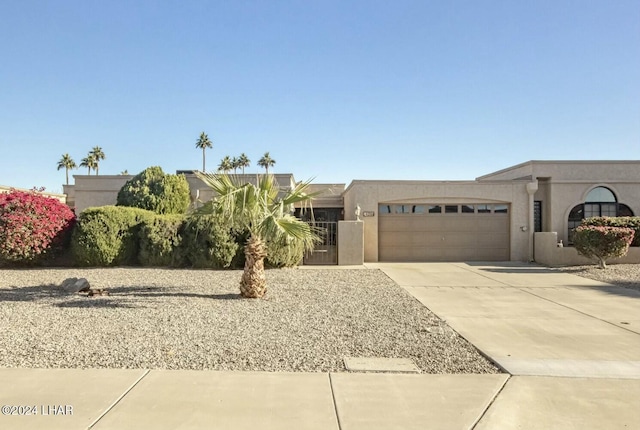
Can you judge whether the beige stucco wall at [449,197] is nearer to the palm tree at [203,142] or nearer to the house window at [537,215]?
the house window at [537,215]

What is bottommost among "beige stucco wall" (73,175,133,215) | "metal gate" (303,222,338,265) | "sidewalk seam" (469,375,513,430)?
"sidewalk seam" (469,375,513,430)

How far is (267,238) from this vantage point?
877cm

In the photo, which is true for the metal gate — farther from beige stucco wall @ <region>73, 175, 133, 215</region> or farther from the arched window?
beige stucco wall @ <region>73, 175, 133, 215</region>

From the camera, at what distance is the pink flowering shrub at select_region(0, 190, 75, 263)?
1305 cm

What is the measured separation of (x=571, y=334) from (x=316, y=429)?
4.77m

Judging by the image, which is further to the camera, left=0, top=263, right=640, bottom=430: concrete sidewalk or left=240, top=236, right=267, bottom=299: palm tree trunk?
left=240, top=236, right=267, bottom=299: palm tree trunk

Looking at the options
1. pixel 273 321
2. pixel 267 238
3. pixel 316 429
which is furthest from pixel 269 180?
pixel 316 429

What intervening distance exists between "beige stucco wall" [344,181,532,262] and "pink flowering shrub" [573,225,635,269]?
3.02m

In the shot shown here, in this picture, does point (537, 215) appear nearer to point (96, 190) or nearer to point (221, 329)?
point (221, 329)

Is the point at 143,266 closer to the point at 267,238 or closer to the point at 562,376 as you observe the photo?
the point at 267,238

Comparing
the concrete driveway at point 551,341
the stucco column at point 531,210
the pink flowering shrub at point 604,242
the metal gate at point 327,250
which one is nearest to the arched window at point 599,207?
the stucco column at point 531,210

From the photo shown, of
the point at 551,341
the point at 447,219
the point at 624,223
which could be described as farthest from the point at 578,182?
the point at 551,341

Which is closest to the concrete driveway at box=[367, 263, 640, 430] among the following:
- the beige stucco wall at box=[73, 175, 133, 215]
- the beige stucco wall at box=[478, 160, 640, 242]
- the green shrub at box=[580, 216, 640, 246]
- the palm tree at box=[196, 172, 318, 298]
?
the palm tree at box=[196, 172, 318, 298]

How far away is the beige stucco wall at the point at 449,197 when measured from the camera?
56.6 feet
